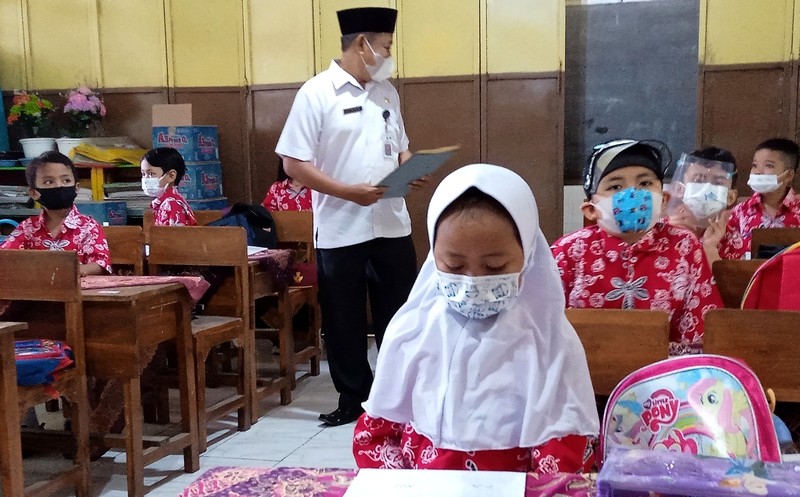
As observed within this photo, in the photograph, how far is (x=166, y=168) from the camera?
4.54 metres

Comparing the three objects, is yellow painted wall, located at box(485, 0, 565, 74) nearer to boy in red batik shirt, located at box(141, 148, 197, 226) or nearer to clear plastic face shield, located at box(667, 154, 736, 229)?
boy in red batik shirt, located at box(141, 148, 197, 226)

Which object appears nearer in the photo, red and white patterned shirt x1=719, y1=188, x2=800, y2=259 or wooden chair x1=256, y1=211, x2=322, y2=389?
red and white patterned shirt x1=719, y1=188, x2=800, y2=259

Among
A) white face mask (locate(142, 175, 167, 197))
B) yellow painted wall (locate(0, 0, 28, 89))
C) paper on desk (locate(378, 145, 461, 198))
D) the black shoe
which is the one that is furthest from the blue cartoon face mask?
yellow painted wall (locate(0, 0, 28, 89))

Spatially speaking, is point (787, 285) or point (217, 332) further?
point (217, 332)

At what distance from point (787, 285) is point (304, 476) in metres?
1.56

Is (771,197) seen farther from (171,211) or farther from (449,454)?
(449,454)

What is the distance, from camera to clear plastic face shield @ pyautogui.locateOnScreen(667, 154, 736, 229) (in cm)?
295

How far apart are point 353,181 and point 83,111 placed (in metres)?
3.52

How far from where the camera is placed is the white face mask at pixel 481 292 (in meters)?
1.22

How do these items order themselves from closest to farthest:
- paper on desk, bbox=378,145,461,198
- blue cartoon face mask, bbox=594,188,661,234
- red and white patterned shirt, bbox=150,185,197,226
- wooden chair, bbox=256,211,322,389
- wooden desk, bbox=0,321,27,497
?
blue cartoon face mask, bbox=594,188,661,234
wooden desk, bbox=0,321,27,497
paper on desk, bbox=378,145,461,198
red and white patterned shirt, bbox=150,185,197,226
wooden chair, bbox=256,211,322,389

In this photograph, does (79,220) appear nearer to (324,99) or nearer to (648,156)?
(324,99)

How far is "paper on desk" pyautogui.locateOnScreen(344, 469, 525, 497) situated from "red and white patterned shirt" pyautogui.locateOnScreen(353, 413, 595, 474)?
0.74 feet

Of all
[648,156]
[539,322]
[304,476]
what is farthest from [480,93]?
[304,476]

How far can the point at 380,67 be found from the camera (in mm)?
3426
